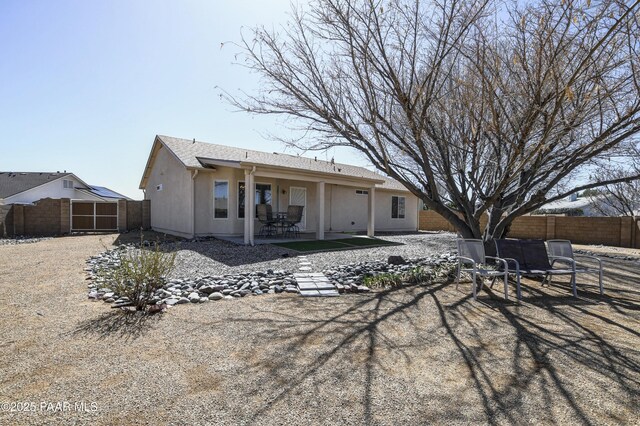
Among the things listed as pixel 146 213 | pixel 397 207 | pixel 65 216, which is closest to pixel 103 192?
pixel 146 213

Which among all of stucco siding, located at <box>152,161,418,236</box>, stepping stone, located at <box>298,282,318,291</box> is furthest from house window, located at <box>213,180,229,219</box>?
stepping stone, located at <box>298,282,318,291</box>

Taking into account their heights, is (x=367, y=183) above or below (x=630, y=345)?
above

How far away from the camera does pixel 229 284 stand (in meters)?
5.61

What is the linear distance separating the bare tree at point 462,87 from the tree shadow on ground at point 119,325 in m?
4.36

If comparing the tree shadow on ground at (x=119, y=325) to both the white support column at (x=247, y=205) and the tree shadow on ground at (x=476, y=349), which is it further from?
the white support column at (x=247, y=205)

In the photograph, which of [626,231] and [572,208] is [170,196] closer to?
[626,231]

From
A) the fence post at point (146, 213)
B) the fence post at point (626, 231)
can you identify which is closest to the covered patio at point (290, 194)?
the fence post at point (146, 213)

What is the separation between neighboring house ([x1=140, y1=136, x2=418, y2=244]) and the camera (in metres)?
11.6

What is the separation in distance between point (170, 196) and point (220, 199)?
3.04m

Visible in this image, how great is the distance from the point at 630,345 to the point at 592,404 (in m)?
1.59

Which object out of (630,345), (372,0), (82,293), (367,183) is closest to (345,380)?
(630,345)

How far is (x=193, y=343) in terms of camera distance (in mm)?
3260

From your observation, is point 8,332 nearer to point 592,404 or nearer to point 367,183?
point 592,404

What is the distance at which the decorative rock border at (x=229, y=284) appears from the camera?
4789mm
